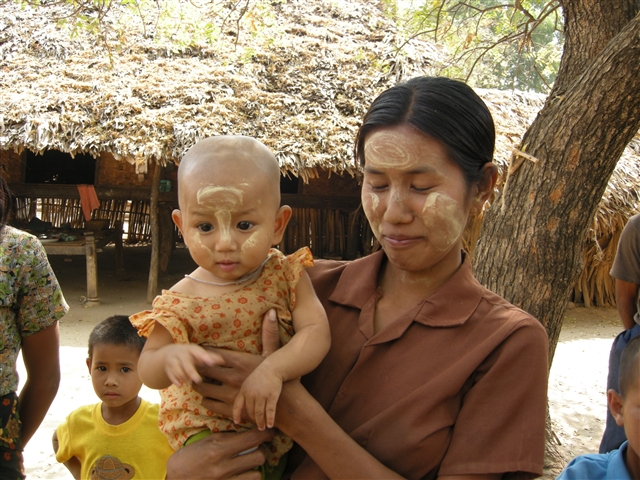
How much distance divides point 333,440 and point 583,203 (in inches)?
109

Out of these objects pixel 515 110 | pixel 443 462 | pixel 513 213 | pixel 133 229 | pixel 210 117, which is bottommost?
pixel 133 229

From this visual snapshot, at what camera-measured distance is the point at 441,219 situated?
1.49 meters

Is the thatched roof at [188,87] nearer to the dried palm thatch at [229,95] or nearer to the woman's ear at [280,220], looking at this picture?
the dried palm thatch at [229,95]

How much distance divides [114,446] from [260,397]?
1.57 metres

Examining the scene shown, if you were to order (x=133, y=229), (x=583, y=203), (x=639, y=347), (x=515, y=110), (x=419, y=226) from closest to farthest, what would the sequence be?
(x=419, y=226), (x=639, y=347), (x=583, y=203), (x=515, y=110), (x=133, y=229)

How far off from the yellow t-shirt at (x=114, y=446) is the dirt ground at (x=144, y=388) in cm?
209

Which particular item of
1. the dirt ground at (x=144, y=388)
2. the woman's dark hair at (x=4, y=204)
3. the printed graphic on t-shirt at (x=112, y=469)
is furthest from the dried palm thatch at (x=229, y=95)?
the printed graphic on t-shirt at (x=112, y=469)

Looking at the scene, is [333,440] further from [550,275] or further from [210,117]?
[210,117]

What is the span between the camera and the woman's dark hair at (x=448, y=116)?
1.46m

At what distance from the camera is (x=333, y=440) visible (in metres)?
1.35

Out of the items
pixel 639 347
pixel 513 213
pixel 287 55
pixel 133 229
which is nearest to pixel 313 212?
pixel 287 55

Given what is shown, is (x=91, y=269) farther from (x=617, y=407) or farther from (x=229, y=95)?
(x=617, y=407)

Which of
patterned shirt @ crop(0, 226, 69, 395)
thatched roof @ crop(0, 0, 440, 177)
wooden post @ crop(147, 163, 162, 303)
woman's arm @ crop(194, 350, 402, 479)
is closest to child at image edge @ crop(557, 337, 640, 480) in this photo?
woman's arm @ crop(194, 350, 402, 479)

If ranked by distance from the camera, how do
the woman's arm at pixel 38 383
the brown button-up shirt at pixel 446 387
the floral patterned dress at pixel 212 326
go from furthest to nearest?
the woman's arm at pixel 38 383 → the floral patterned dress at pixel 212 326 → the brown button-up shirt at pixel 446 387
